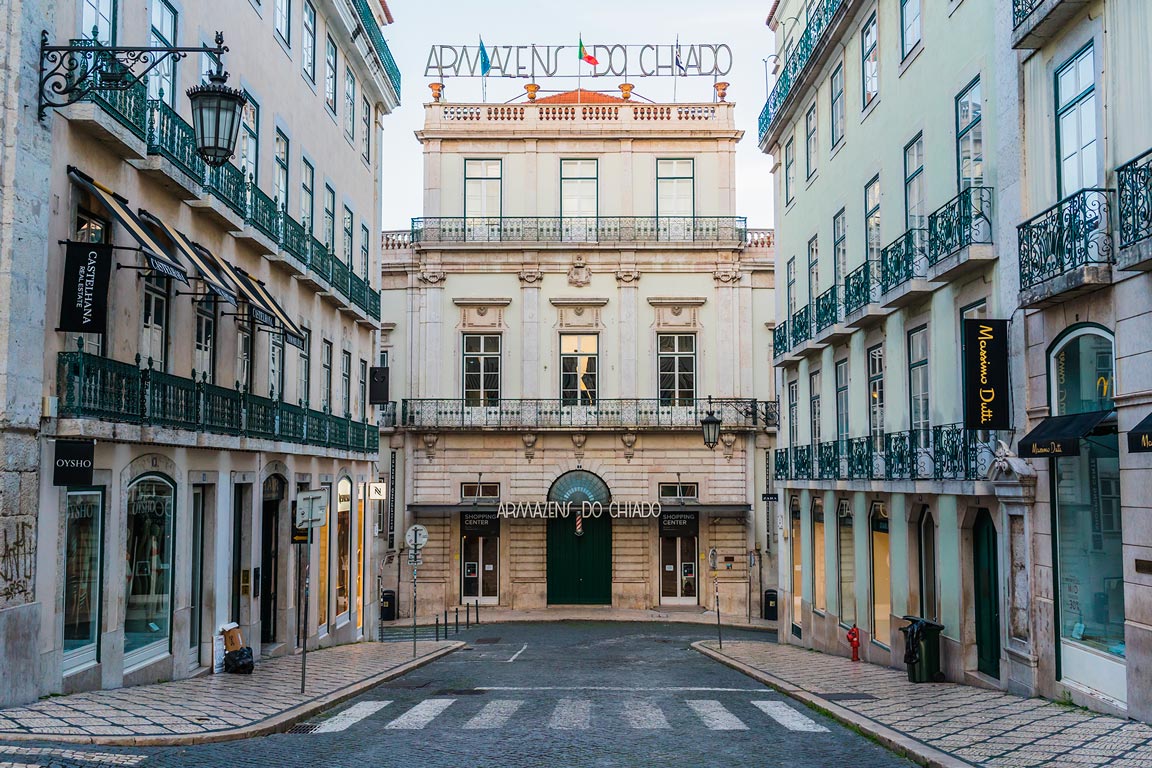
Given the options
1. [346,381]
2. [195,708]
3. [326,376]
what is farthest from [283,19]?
[195,708]

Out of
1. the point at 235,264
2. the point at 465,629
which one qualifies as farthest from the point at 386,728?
the point at 465,629

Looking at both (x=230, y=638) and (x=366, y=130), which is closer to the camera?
(x=230, y=638)

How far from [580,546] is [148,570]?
23.5 meters

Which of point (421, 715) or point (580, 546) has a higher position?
point (580, 546)

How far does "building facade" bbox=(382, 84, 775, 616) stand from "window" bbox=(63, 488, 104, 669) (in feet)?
78.0

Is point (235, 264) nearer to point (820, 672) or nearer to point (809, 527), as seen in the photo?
point (820, 672)

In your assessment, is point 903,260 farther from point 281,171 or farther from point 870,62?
point 281,171

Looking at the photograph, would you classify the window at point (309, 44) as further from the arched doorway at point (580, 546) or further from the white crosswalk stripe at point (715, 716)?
the arched doorway at point (580, 546)

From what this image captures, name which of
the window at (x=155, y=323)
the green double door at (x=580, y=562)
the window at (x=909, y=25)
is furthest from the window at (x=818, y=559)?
the window at (x=155, y=323)

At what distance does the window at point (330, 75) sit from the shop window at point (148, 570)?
1188cm

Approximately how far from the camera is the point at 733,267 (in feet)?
126

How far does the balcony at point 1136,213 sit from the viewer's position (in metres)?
11.0

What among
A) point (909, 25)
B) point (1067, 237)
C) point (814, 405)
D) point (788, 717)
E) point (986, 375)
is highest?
point (909, 25)

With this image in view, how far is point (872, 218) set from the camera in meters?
21.2
